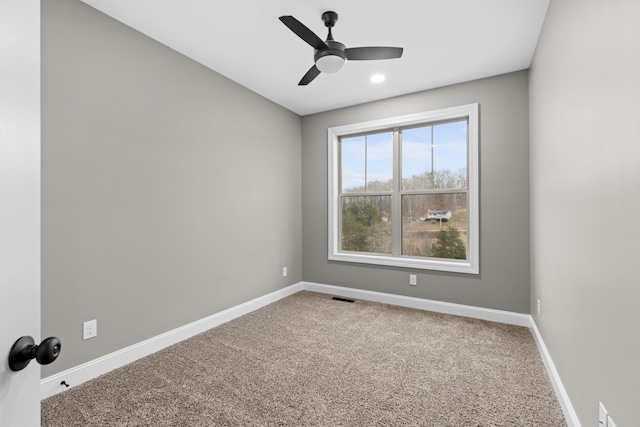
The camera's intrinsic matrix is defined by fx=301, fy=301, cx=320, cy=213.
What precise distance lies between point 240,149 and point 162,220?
1218mm

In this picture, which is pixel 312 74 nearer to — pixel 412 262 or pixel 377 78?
pixel 377 78

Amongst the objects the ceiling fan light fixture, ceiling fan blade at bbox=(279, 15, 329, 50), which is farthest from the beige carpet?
ceiling fan blade at bbox=(279, 15, 329, 50)

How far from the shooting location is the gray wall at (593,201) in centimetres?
103

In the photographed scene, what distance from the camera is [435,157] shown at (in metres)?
3.69

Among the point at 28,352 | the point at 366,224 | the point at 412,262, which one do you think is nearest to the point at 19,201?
the point at 28,352

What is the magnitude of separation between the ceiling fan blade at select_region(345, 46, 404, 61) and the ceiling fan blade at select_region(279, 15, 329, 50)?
23cm

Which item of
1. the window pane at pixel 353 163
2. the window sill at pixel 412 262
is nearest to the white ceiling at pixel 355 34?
the window pane at pixel 353 163

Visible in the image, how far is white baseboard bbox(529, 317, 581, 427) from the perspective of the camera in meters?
1.60

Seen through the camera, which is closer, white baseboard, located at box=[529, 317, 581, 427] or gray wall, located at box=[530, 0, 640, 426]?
gray wall, located at box=[530, 0, 640, 426]

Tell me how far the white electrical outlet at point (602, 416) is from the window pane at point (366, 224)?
2759 mm

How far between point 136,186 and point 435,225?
318cm

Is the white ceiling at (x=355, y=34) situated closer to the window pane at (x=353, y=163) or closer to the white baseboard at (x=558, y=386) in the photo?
the window pane at (x=353, y=163)

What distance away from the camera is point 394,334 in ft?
9.37

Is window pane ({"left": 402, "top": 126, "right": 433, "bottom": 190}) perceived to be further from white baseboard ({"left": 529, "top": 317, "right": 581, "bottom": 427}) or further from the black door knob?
the black door knob
